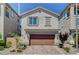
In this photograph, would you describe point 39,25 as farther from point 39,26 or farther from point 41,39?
point 41,39

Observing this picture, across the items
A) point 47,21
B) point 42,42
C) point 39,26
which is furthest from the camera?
point 42,42

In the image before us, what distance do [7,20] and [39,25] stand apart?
89.2 inches

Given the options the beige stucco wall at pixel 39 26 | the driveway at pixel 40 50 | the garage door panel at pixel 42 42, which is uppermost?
the beige stucco wall at pixel 39 26

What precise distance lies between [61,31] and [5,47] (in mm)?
4066

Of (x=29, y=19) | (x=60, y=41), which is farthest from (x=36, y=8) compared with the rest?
(x=60, y=41)

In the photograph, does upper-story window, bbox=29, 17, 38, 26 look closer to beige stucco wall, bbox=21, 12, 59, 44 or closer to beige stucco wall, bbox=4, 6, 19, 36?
beige stucco wall, bbox=21, 12, 59, 44

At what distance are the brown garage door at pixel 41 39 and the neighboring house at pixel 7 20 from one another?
1405mm

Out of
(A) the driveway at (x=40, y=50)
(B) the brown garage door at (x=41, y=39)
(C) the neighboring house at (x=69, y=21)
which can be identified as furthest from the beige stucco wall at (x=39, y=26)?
(A) the driveway at (x=40, y=50)

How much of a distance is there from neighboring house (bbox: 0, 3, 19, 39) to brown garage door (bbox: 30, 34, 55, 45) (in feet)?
4.61

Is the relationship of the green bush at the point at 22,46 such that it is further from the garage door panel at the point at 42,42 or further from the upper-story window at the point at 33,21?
the upper-story window at the point at 33,21

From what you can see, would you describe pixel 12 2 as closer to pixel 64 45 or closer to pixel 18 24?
pixel 18 24

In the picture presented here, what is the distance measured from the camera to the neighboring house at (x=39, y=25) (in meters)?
26.0

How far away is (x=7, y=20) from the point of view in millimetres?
26078

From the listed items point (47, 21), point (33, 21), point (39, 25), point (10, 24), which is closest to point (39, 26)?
point (39, 25)
